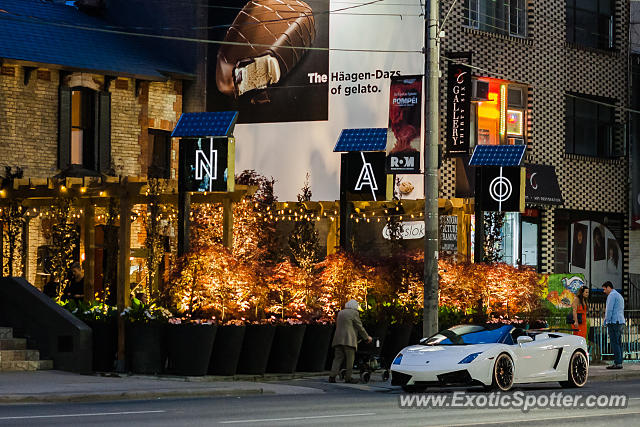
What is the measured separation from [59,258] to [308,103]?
38.3 ft

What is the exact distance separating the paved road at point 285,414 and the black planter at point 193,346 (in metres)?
2.76

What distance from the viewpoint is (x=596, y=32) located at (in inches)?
1645

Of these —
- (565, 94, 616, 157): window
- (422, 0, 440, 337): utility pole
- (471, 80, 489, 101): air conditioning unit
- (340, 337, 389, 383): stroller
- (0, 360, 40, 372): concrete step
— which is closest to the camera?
(0, 360, 40, 372): concrete step

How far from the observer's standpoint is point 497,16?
38688 mm

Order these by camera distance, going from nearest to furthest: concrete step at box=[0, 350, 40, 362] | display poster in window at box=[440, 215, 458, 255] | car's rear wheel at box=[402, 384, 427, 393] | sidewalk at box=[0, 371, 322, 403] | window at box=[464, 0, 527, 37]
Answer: sidewalk at box=[0, 371, 322, 403], car's rear wheel at box=[402, 384, 427, 393], concrete step at box=[0, 350, 40, 362], display poster in window at box=[440, 215, 458, 255], window at box=[464, 0, 527, 37]

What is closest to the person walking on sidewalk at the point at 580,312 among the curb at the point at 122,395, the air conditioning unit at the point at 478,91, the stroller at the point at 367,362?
the stroller at the point at 367,362

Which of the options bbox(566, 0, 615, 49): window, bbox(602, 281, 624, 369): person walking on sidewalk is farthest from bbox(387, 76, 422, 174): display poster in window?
bbox(566, 0, 615, 49): window

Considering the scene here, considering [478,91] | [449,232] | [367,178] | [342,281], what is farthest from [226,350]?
[478,91]

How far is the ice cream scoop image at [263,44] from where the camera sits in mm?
38344

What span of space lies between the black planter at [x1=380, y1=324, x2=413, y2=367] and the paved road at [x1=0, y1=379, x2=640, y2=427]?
6564mm

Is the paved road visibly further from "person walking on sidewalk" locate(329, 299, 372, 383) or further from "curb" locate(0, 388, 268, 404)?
"person walking on sidewalk" locate(329, 299, 372, 383)

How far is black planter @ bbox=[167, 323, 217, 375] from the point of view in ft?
79.9

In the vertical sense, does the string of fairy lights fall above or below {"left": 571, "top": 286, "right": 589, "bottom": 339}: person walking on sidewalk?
above

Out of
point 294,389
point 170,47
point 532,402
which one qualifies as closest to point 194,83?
point 170,47
